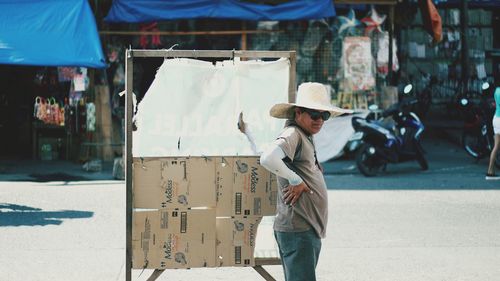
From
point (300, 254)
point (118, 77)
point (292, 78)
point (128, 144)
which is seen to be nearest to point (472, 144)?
point (118, 77)

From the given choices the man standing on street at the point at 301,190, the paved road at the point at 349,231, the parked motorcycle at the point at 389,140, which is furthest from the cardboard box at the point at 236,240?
the parked motorcycle at the point at 389,140

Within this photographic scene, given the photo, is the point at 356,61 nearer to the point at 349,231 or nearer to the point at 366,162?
the point at 366,162

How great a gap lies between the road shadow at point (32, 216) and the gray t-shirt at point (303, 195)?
561cm

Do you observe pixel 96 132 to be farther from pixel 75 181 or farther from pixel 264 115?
pixel 264 115

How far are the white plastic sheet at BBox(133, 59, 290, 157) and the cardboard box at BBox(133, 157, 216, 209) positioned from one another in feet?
0.44

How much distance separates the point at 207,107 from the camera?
6523 millimetres

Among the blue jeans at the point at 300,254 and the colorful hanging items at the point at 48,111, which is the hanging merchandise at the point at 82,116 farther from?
the blue jeans at the point at 300,254

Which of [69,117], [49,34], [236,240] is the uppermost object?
[49,34]

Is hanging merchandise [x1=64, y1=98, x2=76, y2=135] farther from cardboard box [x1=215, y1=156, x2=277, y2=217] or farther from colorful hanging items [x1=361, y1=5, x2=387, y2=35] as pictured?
cardboard box [x1=215, y1=156, x2=277, y2=217]

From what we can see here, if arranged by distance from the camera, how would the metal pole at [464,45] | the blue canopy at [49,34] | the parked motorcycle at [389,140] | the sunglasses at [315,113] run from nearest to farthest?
the sunglasses at [315,113] → the blue canopy at [49,34] → the parked motorcycle at [389,140] → the metal pole at [464,45]

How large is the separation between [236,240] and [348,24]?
11.8 metres

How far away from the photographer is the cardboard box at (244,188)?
639 centimetres

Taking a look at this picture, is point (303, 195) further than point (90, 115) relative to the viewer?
No

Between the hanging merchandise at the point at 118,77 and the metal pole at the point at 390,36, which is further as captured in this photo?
the metal pole at the point at 390,36
